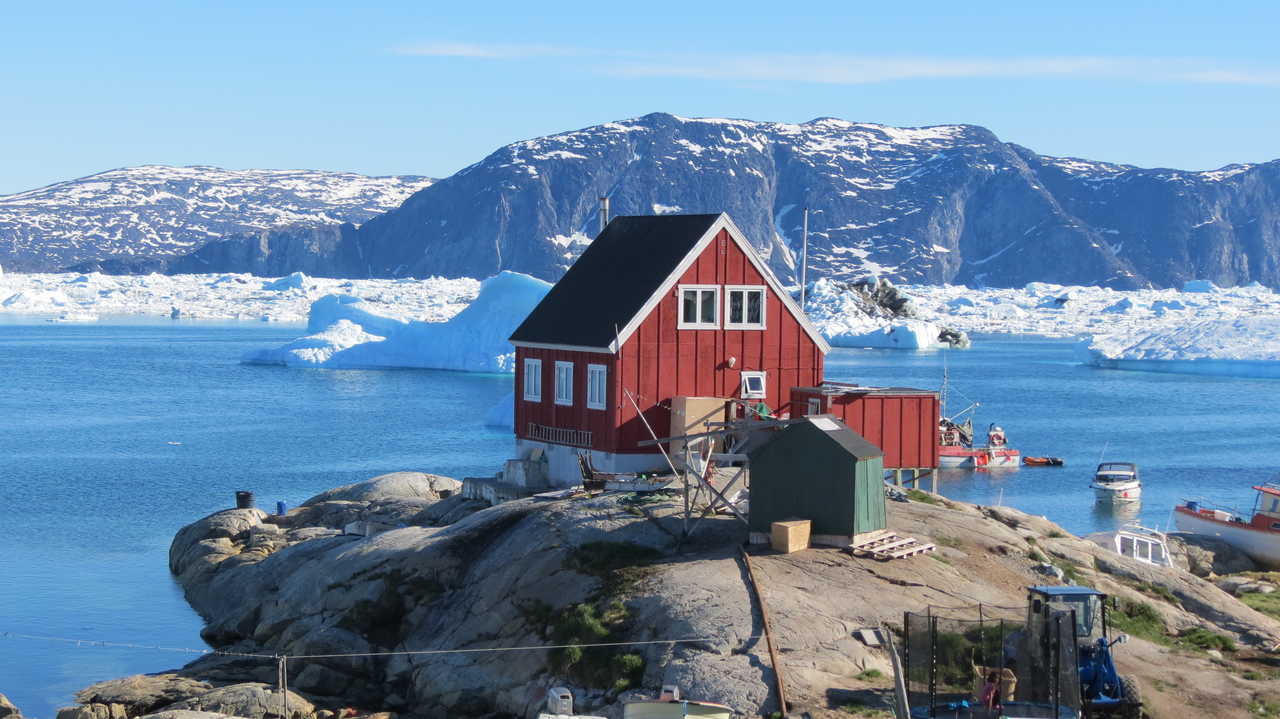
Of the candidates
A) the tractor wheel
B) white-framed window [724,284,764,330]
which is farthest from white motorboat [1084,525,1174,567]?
the tractor wheel

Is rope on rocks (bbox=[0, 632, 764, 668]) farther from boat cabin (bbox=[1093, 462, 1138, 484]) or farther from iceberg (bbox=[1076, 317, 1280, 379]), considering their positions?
iceberg (bbox=[1076, 317, 1280, 379])

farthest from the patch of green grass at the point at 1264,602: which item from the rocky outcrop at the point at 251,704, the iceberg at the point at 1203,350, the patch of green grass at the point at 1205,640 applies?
the iceberg at the point at 1203,350

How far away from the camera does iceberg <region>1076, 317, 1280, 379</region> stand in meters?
127

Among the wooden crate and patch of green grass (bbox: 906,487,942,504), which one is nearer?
the wooden crate

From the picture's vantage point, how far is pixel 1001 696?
62.8 feet

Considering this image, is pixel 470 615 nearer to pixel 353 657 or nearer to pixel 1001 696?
pixel 353 657

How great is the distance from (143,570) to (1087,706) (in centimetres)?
2877

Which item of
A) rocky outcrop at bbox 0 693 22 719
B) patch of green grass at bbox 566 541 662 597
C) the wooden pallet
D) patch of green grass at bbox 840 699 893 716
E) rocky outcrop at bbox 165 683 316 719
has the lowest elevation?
rocky outcrop at bbox 0 693 22 719

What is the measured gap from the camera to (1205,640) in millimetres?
24094

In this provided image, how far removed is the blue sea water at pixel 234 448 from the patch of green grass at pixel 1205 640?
1847cm

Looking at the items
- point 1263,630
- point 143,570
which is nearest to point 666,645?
point 1263,630

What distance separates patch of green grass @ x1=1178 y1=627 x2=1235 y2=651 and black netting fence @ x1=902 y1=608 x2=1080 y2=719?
403 centimetres

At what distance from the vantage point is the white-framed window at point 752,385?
34531 mm

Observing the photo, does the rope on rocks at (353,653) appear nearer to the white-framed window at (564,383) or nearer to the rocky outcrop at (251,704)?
the rocky outcrop at (251,704)
